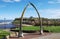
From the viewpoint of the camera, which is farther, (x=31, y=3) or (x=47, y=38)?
(x=31, y=3)

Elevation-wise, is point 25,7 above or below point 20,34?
above

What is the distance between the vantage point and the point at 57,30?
40594 millimetres

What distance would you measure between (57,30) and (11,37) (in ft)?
39.3

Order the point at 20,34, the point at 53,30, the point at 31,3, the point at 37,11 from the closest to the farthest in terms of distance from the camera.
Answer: the point at 20,34 < the point at 31,3 < the point at 37,11 < the point at 53,30

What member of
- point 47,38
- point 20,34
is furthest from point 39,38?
point 20,34

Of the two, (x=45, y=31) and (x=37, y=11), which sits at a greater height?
(x=37, y=11)

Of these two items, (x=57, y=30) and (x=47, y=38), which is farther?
(x=57, y=30)

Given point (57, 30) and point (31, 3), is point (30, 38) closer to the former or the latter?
point (31, 3)

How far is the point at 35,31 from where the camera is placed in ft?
130

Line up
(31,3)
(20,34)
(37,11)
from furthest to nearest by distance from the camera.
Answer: (37,11) → (31,3) → (20,34)

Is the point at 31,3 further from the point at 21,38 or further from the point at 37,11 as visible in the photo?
the point at 21,38

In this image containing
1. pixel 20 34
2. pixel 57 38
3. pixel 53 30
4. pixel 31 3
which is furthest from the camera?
pixel 53 30

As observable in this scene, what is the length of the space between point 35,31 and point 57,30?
4.10 meters

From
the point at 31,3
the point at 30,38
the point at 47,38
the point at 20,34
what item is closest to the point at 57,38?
the point at 47,38
